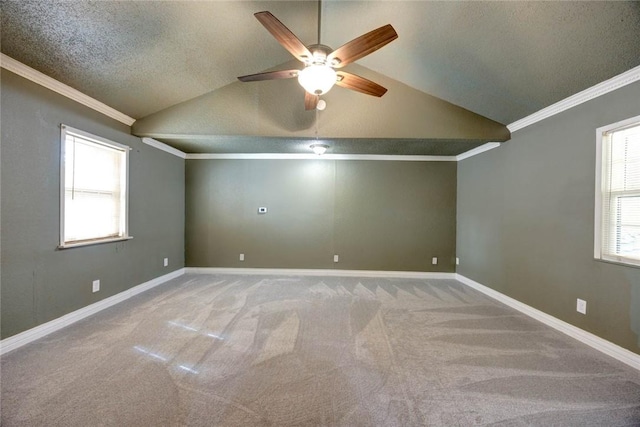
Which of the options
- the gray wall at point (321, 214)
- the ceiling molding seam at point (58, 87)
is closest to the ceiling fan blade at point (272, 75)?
the ceiling molding seam at point (58, 87)

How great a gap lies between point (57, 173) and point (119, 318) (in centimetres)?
168

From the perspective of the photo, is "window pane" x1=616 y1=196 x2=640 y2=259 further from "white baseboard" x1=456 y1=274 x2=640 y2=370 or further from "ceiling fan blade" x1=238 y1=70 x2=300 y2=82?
"ceiling fan blade" x1=238 y1=70 x2=300 y2=82

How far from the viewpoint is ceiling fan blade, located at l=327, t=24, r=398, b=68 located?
5.49ft

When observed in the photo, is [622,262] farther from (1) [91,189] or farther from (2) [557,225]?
(1) [91,189]

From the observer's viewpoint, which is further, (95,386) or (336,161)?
(336,161)

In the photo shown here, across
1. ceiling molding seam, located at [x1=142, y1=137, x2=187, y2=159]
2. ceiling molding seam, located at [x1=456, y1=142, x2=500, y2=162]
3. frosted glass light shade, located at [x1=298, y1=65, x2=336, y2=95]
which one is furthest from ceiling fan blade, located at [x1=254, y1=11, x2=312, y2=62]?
ceiling molding seam, located at [x1=456, y1=142, x2=500, y2=162]

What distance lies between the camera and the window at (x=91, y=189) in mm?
2688

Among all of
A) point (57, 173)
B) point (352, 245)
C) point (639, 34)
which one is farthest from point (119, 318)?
point (639, 34)

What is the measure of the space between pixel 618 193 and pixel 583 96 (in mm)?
1001

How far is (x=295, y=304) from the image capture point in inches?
133

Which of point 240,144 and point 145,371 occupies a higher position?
point 240,144

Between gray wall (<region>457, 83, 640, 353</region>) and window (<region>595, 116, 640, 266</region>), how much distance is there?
0.08 m

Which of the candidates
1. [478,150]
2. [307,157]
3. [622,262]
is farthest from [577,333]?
[307,157]

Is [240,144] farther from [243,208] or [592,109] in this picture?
[592,109]
